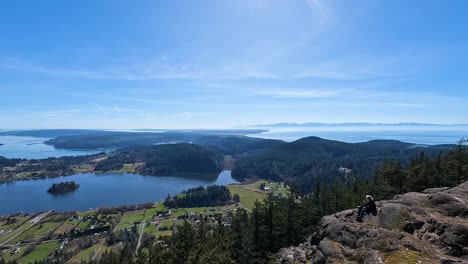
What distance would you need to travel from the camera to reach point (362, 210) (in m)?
20.0

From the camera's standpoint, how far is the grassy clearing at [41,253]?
75.2 meters

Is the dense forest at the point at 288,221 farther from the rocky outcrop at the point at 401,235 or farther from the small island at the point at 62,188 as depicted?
the small island at the point at 62,188

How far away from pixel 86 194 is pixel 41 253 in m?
87.2

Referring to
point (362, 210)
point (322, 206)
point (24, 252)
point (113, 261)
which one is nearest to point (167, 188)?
point (24, 252)

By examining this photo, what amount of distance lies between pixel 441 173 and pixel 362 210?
27610 millimetres

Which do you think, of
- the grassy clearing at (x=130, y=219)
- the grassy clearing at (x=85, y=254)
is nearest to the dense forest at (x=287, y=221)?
the grassy clearing at (x=85, y=254)

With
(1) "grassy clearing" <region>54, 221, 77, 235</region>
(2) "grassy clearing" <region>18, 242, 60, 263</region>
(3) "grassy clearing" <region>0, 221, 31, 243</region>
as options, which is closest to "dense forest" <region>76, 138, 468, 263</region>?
(2) "grassy clearing" <region>18, 242, 60, 263</region>

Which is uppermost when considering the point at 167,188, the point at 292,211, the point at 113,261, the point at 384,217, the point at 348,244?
the point at 384,217

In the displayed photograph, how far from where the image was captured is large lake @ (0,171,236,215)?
138 m

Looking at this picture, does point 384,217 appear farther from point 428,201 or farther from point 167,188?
point 167,188

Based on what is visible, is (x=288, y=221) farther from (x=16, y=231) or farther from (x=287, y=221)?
(x=16, y=231)

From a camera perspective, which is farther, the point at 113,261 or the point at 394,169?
the point at 113,261

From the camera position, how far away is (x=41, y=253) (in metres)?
79.4

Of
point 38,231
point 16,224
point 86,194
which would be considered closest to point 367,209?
point 38,231
